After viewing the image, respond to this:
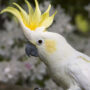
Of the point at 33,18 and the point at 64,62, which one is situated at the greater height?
the point at 33,18

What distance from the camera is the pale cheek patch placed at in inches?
39.1

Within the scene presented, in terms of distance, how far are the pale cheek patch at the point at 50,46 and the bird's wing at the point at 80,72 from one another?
83mm

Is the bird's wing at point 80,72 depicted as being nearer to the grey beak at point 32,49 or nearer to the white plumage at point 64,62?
the white plumage at point 64,62

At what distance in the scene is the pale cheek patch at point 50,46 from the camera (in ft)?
3.26

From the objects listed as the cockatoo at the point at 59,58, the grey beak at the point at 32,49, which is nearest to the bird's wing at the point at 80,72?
the cockatoo at the point at 59,58

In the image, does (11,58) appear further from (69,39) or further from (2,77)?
(69,39)

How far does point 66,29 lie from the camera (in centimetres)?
190

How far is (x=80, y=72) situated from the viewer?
972 millimetres

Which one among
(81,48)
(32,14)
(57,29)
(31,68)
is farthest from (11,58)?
(32,14)

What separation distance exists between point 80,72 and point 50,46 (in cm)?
14

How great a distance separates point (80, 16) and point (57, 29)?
105cm

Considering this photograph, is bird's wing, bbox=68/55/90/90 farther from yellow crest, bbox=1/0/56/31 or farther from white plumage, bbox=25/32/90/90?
yellow crest, bbox=1/0/56/31

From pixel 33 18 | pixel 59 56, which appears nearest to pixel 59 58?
pixel 59 56

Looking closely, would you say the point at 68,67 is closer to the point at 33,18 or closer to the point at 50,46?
the point at 50,46
